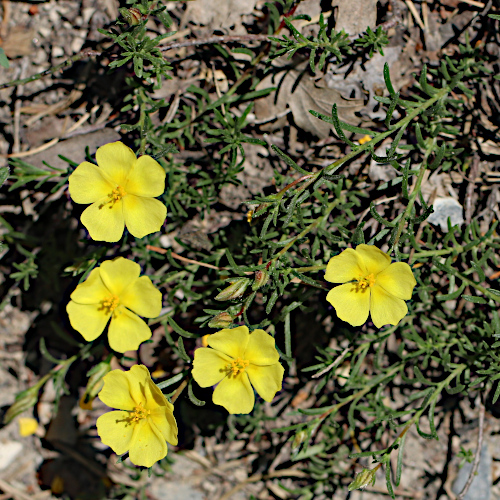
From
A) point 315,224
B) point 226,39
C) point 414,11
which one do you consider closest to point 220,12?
point 226,39

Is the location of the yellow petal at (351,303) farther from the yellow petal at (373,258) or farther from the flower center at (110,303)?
the flower center at (110,303)

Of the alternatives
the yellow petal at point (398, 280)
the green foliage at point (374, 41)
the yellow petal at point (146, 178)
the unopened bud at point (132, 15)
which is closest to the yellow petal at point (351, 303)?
the yellow petal at point (398, 280)

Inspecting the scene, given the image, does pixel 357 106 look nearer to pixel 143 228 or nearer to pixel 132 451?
pixel 143 228

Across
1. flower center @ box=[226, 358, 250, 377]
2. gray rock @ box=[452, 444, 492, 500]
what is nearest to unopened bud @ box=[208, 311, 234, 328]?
flower center @ box=[226, 358, 250, 377]

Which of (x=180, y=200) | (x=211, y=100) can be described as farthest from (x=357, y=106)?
(x=180, y=200)

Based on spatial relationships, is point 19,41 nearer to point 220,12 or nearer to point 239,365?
point 220,12

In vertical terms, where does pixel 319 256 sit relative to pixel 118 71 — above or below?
below

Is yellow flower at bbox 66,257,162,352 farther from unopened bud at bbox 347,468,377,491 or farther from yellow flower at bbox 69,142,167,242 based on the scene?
unopened bud at bbox 347,468,377,491
